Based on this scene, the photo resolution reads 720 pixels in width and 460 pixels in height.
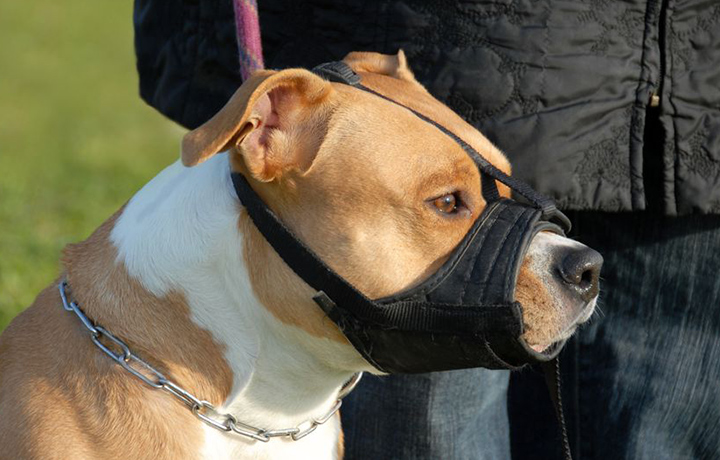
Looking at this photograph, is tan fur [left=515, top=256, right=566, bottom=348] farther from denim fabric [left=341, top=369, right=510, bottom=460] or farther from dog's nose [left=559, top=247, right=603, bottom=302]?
denim fabric [left=341, top=369, right=510, bottom=460]

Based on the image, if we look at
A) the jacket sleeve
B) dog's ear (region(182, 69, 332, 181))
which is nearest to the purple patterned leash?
dog's ear (region(182, 69, 332, 181))

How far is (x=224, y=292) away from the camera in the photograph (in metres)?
2.76

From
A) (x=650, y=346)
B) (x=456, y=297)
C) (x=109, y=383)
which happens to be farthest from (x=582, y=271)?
(x=109, y=383)

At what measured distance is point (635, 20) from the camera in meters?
2.89

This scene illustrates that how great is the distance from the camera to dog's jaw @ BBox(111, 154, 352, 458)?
276 centimetres

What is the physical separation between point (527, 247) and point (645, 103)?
61 centimetres

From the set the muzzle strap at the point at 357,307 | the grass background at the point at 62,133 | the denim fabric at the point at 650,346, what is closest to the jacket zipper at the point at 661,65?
the denim fabric at the point at 650,346

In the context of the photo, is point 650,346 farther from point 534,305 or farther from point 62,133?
point 62,133

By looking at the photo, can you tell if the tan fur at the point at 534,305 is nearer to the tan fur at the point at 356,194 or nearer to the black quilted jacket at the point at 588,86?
the tan fur at the point at 356,194

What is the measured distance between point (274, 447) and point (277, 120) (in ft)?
2.95

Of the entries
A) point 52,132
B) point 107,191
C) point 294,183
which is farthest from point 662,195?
point 52,132

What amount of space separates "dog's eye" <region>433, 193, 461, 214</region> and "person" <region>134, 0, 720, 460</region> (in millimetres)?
337

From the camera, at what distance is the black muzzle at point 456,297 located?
8.45ft

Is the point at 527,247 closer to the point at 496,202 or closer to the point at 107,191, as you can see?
the point at 496,202
